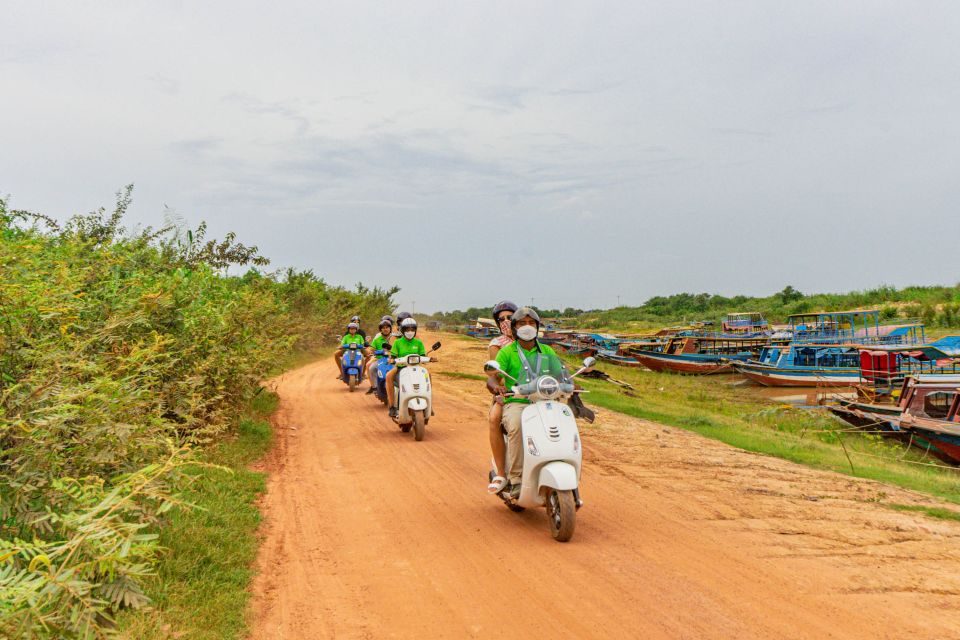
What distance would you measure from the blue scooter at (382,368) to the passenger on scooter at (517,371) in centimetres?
719

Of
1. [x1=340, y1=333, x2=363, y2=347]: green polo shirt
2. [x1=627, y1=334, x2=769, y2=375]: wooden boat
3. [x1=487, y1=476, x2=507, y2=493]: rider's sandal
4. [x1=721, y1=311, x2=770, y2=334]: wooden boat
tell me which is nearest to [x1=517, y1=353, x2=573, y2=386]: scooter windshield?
[x1=487, y1=476, x2=507, y2=493]: rider's sandal

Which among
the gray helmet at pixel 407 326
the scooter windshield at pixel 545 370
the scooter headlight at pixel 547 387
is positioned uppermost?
the gray helmet at pixel 407 326

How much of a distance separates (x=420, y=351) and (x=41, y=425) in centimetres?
828

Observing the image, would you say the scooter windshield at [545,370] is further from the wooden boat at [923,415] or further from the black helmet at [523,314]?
the wooden boat at [923,415]

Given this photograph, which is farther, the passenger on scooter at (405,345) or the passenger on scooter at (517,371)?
the passenger on scooter at (405,345)

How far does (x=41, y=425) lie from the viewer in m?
3.72

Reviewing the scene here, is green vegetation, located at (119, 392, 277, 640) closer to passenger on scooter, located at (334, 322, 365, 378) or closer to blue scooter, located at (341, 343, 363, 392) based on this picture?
blue scooter, located at (341, 343, 363, 392)

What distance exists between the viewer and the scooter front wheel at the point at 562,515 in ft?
20.2

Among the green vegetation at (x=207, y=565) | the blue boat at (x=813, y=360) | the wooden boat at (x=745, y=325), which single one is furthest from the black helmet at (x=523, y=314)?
the wooden boat at (x=745, y=325)

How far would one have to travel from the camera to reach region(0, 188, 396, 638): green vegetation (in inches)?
104

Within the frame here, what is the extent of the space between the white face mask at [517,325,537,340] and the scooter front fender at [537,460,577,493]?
1281 mm

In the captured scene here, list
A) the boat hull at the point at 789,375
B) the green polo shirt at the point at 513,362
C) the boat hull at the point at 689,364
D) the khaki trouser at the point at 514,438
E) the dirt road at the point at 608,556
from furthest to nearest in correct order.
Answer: the boat hull at the point at 689,364 → the boat hull at the point at 789,375 → the green polo shirt at the point at 513,362 → the khaki trouser at the point at 514,438 → the dirt road at the point at 608,556

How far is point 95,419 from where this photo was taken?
4.44 m

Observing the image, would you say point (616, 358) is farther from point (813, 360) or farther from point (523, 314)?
point (523, 314)
